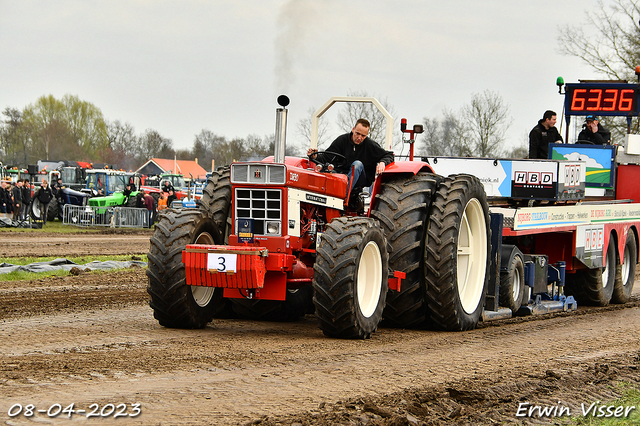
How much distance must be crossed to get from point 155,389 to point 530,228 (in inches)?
243

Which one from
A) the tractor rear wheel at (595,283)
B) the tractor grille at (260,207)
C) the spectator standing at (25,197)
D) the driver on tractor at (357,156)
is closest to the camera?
the tractor grille at (260,207)

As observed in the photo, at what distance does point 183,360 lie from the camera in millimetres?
5984

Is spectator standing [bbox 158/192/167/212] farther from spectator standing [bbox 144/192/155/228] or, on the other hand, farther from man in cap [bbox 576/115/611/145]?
man in cap [bbox 576/115/611/145]

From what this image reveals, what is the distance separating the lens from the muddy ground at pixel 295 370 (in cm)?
463

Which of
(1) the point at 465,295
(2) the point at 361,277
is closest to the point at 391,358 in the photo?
(2) the point at 361,277

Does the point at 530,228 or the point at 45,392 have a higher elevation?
the point at 530,228

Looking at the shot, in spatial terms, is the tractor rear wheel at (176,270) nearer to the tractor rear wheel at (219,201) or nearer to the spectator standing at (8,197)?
the tractor rear wheel at (219,201)

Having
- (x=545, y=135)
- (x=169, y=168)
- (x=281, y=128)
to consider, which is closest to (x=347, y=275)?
(x=281, y=128)

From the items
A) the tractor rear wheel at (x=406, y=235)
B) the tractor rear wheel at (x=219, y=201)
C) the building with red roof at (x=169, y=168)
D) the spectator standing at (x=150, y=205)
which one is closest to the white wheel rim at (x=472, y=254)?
the tractor rear wheel at (x=406, y=235)

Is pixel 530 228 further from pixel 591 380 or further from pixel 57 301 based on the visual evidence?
pixel 57 301

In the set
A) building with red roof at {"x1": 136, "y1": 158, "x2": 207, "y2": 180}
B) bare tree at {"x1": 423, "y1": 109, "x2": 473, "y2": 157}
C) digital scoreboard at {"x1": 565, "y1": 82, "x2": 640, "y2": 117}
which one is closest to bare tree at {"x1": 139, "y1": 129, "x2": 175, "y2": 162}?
building with red roof at {"x1": 136, "y1": 158, "x2": 207, "y2": 180}

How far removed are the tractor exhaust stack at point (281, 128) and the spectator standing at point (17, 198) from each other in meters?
20.6

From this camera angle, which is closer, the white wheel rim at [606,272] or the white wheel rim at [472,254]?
the white wheel rim at [472,254]

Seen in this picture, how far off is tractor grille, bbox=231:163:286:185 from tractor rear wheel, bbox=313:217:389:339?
2.29ft
